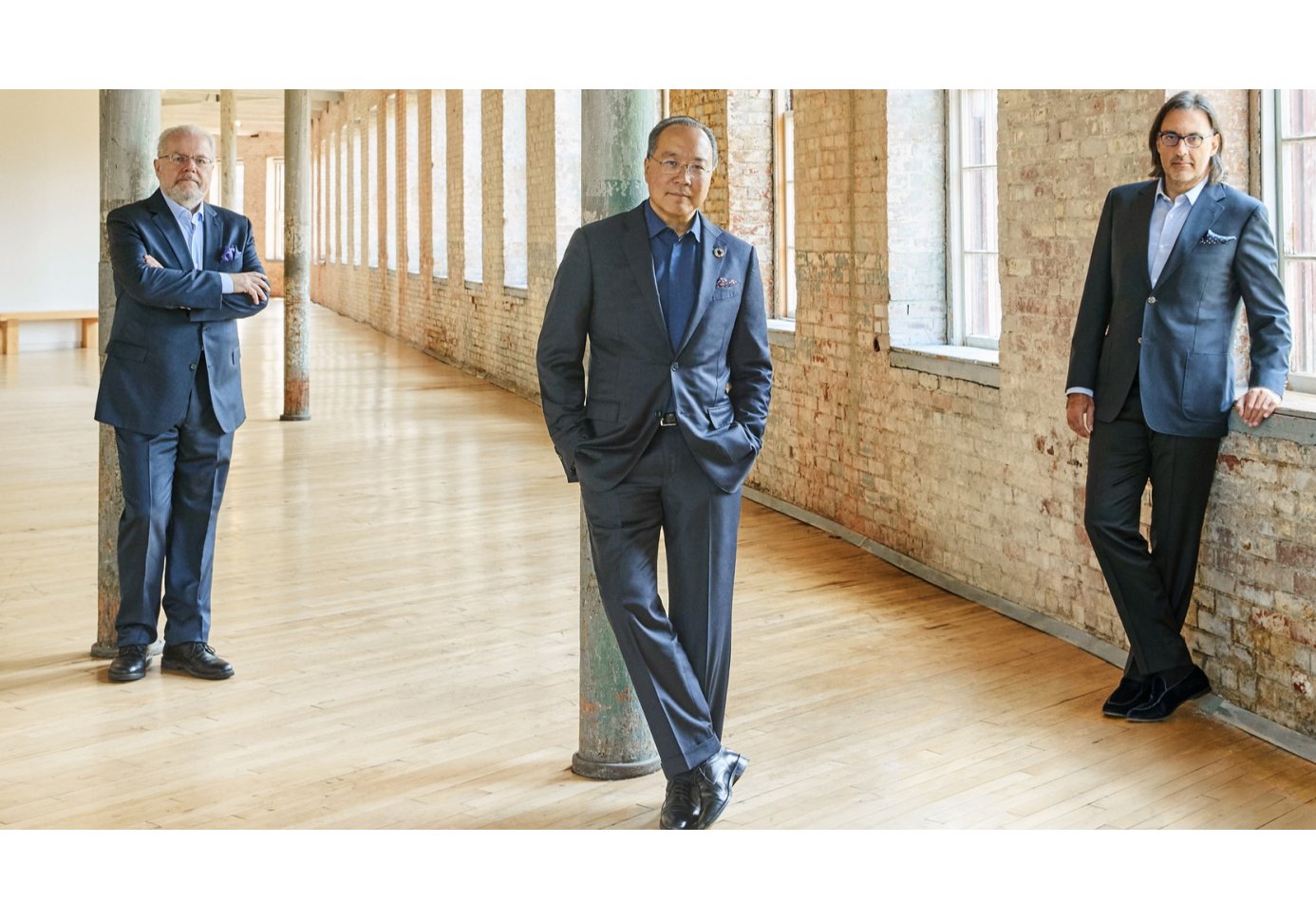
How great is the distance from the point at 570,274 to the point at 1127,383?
184cm

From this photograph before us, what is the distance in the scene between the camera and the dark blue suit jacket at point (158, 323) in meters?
4.66

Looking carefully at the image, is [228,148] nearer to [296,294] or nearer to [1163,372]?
[296,294]

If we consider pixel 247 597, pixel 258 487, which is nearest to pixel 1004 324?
pixel 247 597

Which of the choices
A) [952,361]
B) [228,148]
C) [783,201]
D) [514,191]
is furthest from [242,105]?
[952,361]

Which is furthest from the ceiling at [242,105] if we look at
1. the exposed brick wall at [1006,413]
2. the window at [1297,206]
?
the window at [1297,206]

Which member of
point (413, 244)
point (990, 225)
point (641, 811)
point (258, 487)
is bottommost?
point (641, 811)

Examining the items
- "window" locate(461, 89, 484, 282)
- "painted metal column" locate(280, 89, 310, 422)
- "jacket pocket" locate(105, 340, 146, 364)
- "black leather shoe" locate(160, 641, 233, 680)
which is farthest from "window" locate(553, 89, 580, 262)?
"black leather shoe" locate(160, 641, 233, 680)

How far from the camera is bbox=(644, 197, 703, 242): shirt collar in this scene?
3.56m

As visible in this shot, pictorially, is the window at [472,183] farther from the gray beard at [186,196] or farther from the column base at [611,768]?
the column base at [611,768]

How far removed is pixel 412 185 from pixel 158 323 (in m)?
16.1

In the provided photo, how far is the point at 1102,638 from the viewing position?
5.11m

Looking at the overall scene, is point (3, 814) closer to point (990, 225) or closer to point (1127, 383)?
point (1127, 383)

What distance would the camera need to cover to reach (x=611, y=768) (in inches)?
154

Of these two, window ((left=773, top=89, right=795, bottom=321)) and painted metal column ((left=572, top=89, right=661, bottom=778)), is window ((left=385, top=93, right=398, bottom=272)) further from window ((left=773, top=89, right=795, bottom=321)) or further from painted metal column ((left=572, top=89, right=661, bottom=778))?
painted metal column ((left=572, top=89, right=661, bottom=778))
